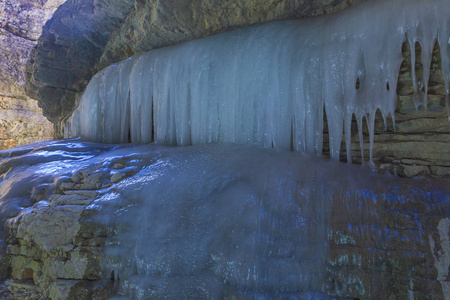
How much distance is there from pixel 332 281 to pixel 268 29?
2.97 meters

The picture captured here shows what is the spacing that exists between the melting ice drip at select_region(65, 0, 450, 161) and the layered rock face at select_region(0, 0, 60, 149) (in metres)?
7.52

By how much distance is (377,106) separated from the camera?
2.87m

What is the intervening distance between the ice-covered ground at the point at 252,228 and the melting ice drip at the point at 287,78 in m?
0.56

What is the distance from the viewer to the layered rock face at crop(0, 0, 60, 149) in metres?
9.50

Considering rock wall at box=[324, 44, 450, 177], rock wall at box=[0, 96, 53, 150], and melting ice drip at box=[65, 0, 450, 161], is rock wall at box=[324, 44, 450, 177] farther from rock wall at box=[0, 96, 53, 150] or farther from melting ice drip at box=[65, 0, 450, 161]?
rock wall at box=[0, 96, 53, 150]

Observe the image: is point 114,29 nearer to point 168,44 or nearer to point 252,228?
point 168,44

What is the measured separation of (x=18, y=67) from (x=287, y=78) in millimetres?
10580

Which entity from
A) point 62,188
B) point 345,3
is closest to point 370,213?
point 345,3

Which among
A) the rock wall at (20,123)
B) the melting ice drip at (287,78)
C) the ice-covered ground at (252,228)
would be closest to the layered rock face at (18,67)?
the rock wall at (20,123)

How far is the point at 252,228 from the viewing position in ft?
7.67

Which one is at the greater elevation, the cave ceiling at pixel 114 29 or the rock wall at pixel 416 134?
the cave ceiling at pixel 114 29

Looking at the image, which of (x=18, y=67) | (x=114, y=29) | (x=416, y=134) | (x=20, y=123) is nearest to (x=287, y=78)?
(x=416, y=134)

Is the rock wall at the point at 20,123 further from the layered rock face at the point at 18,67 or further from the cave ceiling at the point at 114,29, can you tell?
the cave ceiling at the point at 114,29

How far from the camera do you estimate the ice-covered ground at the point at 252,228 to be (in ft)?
6.88
